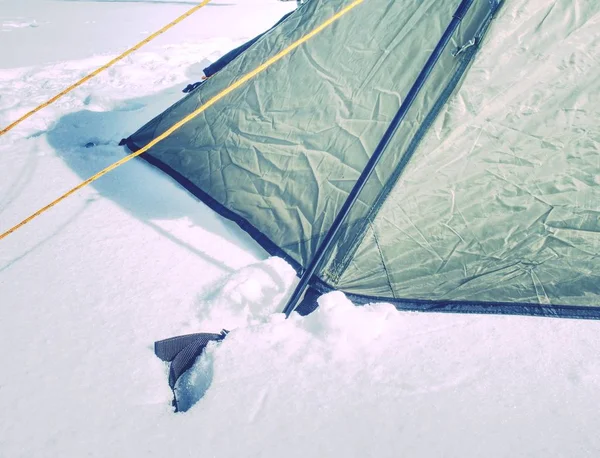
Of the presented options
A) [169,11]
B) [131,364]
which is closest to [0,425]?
[131,364]

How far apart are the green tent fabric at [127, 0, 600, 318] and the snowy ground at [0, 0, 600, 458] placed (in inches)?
6.2

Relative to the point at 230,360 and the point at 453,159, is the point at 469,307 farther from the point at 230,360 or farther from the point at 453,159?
the point at 230,360

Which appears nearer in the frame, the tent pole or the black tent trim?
the tent pole

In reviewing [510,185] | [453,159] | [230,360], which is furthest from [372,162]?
[230,360]

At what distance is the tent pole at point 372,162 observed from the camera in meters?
1.57

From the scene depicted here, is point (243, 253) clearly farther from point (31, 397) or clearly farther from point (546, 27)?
point (546, 27)

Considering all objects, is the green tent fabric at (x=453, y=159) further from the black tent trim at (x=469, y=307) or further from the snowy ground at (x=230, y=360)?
the snowy ground at (x=230, y=360)

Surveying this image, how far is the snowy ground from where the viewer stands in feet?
4.21

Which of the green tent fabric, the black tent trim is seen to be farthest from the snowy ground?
the green tent fabric

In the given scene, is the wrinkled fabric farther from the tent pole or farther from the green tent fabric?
the tent pole

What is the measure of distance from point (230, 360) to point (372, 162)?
2.97 ft

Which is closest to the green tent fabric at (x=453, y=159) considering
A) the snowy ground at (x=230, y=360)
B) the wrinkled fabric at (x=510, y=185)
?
the wrinkled fabric at (x=510, y=185)

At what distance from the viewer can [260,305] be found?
1.81 meters

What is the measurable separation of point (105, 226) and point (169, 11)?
8.52 metres
